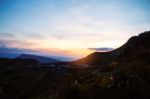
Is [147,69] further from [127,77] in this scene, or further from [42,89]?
[42,89]

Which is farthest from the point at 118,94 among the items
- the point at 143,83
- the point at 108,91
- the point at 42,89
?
the point at 42,89

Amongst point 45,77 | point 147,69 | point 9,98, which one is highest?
point 147,69

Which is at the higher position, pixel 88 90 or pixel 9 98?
pixel 88 90

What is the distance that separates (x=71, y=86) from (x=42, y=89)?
13622 mm

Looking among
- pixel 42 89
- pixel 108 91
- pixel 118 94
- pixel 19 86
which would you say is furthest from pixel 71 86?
pixel 19 86

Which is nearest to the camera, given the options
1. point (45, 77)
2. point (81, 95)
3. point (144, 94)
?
point (144, 94)

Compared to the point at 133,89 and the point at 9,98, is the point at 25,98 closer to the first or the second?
the point at 9,98

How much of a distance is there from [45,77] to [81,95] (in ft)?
74.0

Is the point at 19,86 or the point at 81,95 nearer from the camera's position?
the point at 81,95

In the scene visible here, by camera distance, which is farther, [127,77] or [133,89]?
[127,77]

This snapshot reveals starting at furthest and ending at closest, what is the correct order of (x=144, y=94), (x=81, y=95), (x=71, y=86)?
(x=71, y=86) < (x=81, y=95) < (x=144, y=94)

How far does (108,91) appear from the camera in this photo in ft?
46.0

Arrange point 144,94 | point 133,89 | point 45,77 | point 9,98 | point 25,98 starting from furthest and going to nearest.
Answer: point 45,77 → point 9,98 → point 25,98 → point 133,89 → point 144,94

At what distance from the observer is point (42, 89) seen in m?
28.5
